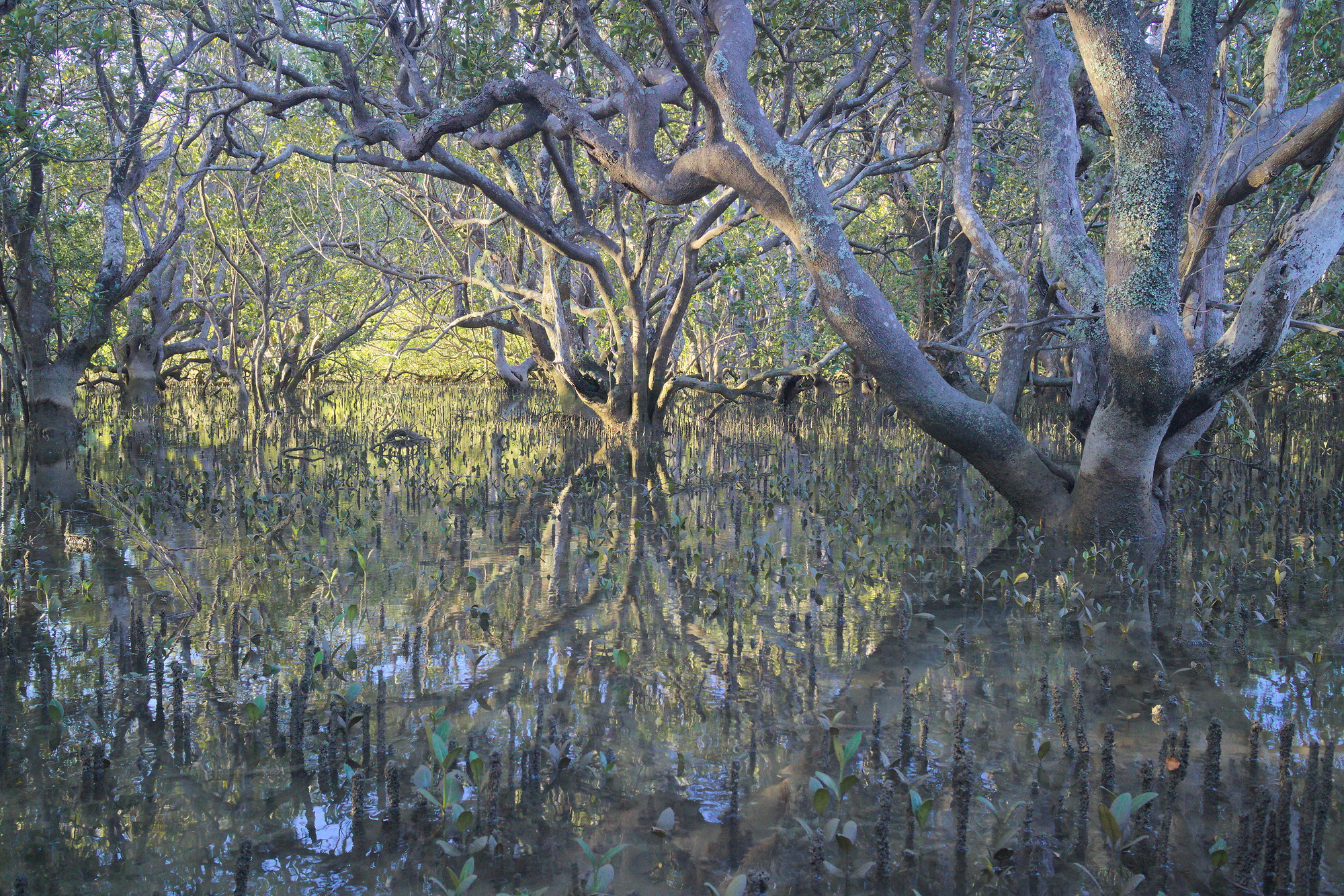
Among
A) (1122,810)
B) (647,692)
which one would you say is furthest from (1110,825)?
(647,692)

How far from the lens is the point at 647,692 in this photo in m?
3.25

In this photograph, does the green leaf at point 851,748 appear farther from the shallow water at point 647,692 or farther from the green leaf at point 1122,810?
the green leaf at point 1122,810

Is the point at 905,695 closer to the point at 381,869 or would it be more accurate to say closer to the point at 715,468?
the point at 381,869

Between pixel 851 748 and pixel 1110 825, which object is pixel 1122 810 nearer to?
pixel 1110 825

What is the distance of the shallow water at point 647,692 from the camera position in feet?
7.55

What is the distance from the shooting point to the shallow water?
2.30 m

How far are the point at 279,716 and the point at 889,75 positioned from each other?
7301 mm

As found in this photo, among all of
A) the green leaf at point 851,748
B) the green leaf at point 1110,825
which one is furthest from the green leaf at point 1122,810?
the green leaf at point 851,748

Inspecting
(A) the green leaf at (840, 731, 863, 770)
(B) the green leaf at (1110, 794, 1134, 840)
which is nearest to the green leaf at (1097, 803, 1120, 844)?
(B) the green leaf at (1110, 794, 1134, 840)

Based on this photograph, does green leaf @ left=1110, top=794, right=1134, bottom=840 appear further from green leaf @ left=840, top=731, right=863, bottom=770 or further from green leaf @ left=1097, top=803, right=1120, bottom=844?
green leaf @ left=840, top=731, right=863, bottom=770

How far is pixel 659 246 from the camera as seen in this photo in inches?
411

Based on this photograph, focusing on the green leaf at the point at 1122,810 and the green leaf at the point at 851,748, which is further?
the green leaf at the point at 851,748

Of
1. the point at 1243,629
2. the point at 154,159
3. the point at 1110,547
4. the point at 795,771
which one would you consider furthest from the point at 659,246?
the point at 795,771

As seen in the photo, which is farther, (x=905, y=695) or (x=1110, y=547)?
(x=1110, y=547)
